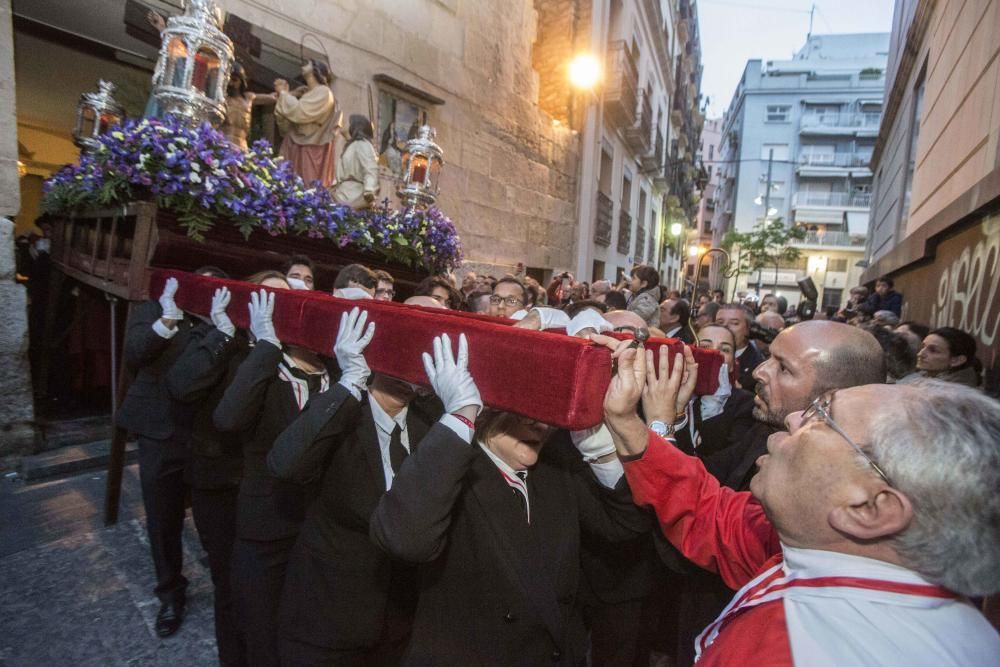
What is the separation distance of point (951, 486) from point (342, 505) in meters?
1.61

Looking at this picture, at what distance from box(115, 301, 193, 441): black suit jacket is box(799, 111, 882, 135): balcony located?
4659 cm

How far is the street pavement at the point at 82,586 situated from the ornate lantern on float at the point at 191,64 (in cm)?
284

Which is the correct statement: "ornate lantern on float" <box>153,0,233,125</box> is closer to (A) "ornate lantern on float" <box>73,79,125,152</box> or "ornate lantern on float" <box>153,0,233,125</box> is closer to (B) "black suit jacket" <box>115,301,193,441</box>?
(A) "ornate lantern on float" <box>73,79,125,152</box>

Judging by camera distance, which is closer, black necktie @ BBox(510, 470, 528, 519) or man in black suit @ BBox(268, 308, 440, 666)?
black necktie @ BBox(510, 470, 528, 519)

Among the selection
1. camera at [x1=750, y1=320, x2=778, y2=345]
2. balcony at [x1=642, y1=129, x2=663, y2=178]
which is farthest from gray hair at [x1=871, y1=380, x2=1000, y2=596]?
balcony at [x1=642, y1=129, x2=663, y2=178]

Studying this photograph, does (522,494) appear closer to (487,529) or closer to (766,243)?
(487,529)

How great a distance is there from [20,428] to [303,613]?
403cm

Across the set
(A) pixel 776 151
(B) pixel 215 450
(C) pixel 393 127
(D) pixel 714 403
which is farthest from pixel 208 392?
(A) pixel 776 151

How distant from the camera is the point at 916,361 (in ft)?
11.0

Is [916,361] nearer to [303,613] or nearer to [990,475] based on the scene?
[990,475]

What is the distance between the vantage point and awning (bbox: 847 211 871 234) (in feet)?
123

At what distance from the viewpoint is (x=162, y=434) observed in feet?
9.21

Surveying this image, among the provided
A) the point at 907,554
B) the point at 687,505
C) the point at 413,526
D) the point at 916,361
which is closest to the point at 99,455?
the point at 413,526

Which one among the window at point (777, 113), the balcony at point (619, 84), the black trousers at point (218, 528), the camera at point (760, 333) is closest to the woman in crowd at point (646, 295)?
the camera at point (760, 333)
